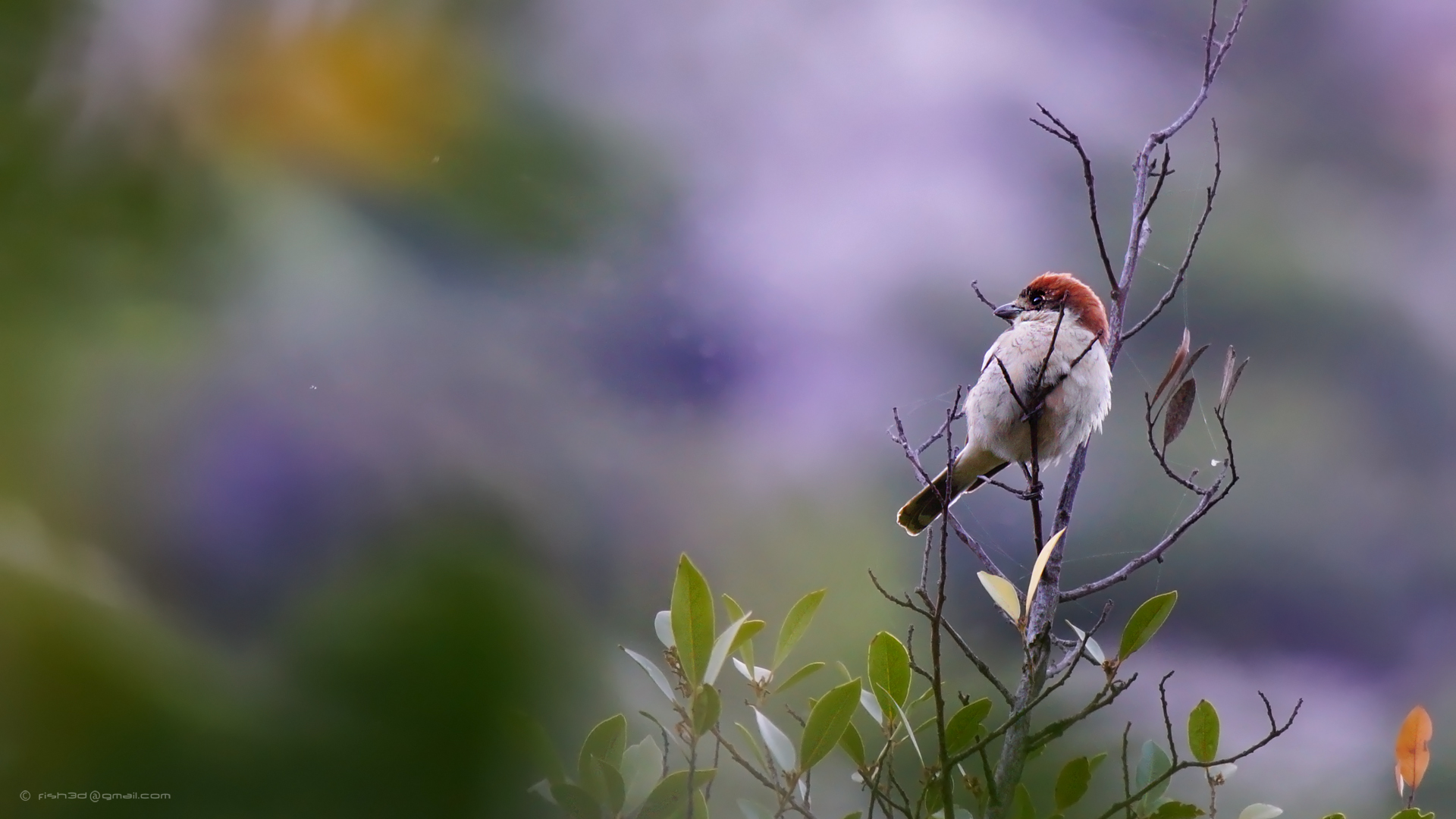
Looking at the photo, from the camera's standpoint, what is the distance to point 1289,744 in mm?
2301

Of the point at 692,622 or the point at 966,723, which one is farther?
the point at 966,723

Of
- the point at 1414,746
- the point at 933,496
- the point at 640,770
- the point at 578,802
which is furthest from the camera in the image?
the point at 933,496

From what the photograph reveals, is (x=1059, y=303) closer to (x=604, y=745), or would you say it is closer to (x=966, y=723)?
(x=966, y=723)

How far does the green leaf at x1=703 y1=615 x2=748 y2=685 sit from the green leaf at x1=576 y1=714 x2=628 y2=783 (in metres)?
0.08

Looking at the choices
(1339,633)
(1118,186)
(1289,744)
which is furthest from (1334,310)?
(1289,744)

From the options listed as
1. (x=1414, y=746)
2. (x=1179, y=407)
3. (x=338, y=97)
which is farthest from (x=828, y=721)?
(x=338, y=97)

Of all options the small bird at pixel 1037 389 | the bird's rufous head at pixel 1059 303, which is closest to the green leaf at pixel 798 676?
the small bird at pixel 1037 389

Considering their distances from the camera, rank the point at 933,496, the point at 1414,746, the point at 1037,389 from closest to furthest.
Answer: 1. the point at 1414,746
2. the point at 1037,389
3. the point at 933,496

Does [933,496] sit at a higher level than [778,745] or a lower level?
higher

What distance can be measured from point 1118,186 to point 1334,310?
2.07 ft

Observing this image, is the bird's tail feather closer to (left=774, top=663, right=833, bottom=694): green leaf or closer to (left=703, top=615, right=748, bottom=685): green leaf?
(left=774, top=663, right=833, bottom=694): green leaf

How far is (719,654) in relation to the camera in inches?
29.0

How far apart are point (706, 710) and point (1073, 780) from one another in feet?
1.31

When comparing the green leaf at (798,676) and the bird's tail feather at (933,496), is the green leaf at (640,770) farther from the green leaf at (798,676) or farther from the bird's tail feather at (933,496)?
the bird's tail feather at (933,496)
